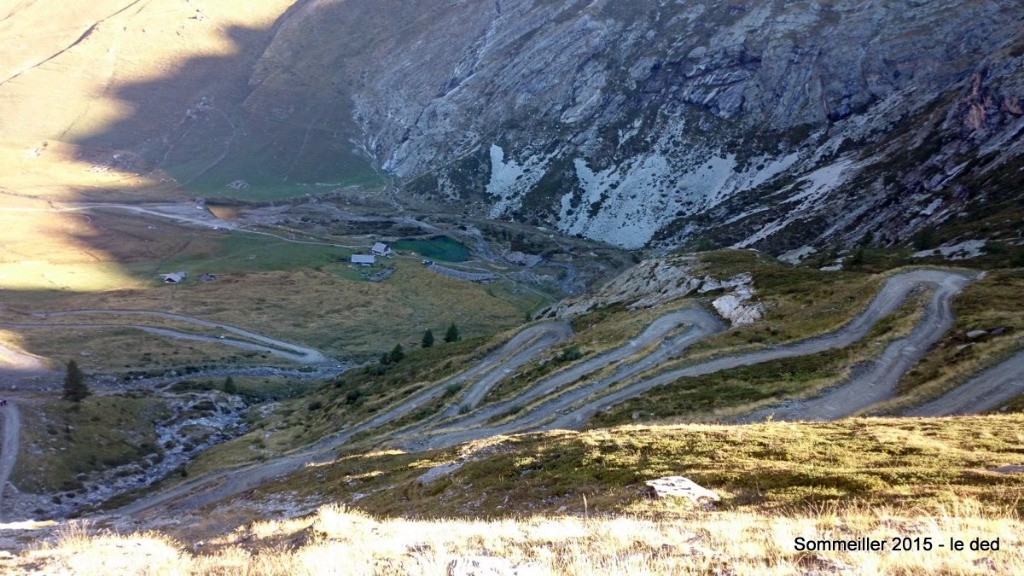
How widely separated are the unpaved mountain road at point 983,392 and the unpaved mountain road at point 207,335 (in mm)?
91168

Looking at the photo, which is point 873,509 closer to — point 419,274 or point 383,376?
point 383,376

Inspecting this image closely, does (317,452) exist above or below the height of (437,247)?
below

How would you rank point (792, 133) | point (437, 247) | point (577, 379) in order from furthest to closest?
point (437, 247), point (792, 133), point (577, 379)

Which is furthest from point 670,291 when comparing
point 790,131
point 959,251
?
point 790,131

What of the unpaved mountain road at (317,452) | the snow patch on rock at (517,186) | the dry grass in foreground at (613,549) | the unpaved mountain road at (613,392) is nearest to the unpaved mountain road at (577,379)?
the unpaved mountain road at (613,392)

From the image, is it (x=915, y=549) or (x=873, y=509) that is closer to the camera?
(x=915, y=549)

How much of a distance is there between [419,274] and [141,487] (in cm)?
10092

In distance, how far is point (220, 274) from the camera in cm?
14000

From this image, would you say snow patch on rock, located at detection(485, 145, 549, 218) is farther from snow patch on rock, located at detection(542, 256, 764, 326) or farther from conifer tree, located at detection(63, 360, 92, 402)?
conifer tree, located at detection(63, 360, 92, 402)

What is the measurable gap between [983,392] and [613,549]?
28.1m

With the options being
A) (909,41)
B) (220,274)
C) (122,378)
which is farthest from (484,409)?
(909,41)

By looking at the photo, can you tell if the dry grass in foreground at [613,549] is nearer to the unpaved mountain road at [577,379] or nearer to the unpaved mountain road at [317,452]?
the unpaved mountain road at [577,379]

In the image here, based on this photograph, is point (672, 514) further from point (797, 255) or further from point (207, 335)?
point (207, 335)

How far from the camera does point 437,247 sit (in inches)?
6806
